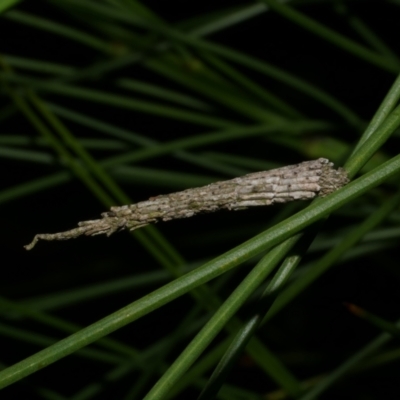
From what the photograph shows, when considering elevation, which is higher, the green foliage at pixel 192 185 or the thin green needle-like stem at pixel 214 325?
the green foliage at pixel 192 185

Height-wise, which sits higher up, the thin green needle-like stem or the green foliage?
the green foliage

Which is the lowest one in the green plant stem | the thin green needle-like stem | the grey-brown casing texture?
the thin green needle-like stem

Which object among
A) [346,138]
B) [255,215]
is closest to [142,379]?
[346,138]

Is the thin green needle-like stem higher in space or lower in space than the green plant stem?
lower

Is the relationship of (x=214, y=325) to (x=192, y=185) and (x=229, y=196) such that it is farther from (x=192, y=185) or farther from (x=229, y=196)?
(x=192, y=185)

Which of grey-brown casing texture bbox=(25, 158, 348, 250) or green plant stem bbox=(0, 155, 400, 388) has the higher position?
grey-brown casing texture bbox=(25, 158, 348, 250)

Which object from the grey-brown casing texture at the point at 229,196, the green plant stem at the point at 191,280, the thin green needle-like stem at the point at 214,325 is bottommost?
the thin green needle-like stem at the point at 214,325

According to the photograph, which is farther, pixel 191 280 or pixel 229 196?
pixel 229 196

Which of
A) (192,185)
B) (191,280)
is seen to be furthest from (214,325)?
(192,185)
